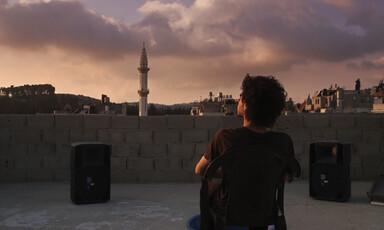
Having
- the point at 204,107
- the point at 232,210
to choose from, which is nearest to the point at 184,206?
the point at 232,210

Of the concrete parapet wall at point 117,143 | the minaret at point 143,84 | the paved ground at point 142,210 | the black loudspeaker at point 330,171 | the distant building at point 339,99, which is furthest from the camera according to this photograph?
the minaret at point 143,84

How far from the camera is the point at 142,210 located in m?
5.71

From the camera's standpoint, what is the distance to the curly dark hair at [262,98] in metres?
2.44

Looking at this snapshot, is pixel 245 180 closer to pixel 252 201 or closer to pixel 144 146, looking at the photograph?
pixel 252 201

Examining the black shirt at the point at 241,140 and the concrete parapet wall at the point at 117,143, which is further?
the concrete parapet wall at the point at 117,143

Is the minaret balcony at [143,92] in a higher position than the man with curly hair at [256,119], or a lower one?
higher

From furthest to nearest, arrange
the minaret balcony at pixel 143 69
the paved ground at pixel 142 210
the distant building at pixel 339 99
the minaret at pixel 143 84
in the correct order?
the minaret balcony at pixel 143 69
the minaret at pixel 143 84
the distant building at pixel 339 99
the paved ground at pixel 142 210

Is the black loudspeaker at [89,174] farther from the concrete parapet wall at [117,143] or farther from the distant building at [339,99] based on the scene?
the distant building at [339,99]

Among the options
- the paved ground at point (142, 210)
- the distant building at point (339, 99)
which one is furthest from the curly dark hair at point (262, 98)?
the distant building at point (339, 99)

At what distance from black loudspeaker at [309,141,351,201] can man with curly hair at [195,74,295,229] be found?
4.19m

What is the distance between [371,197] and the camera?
20.4 feet

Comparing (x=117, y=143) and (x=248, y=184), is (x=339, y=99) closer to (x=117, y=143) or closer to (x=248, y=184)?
(x=117, y=143)

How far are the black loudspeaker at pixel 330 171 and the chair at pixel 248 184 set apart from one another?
14.0 feet

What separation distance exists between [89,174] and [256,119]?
168 inches
